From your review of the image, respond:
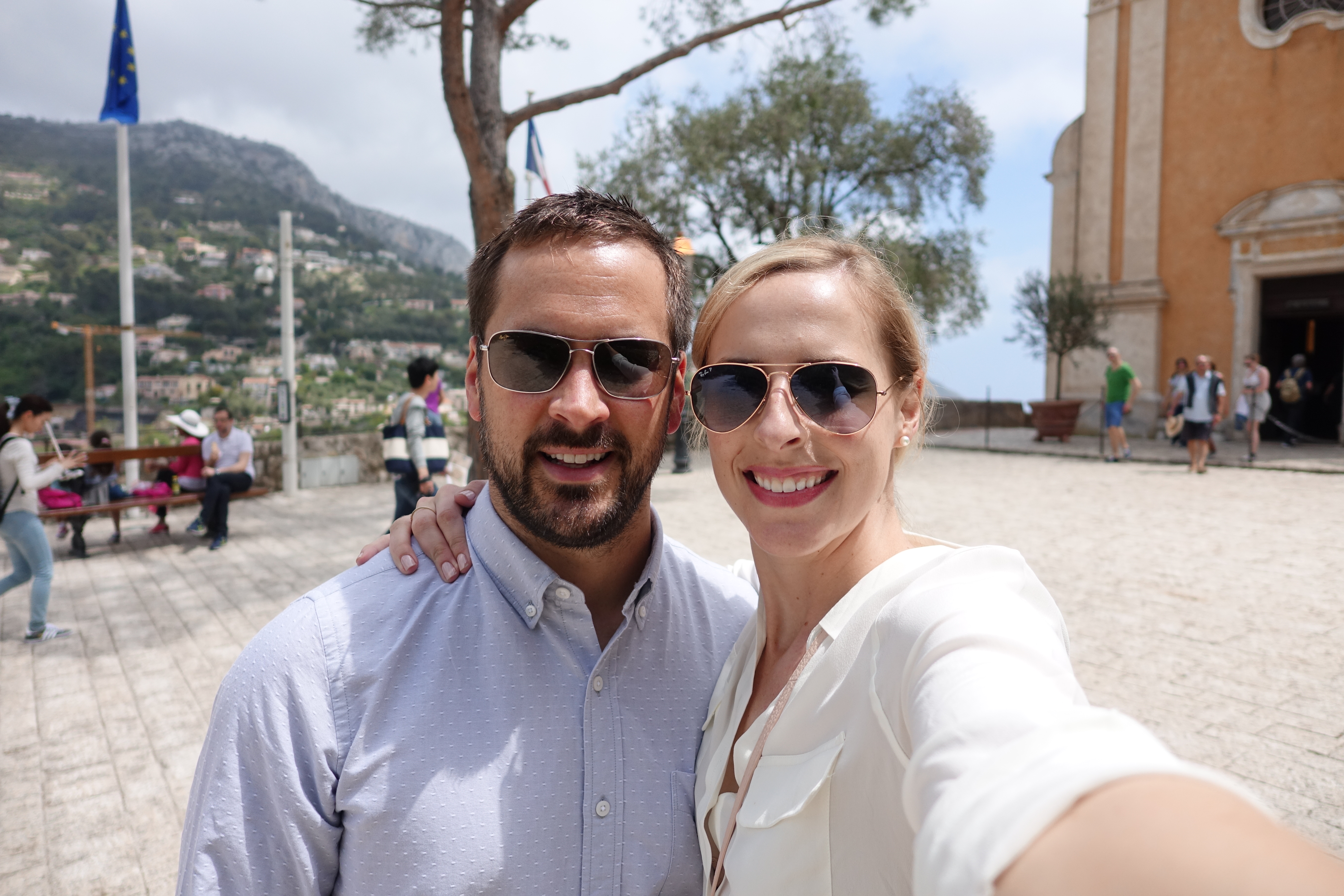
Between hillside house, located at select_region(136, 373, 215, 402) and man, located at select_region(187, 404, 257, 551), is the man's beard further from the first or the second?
hillside house, located at select_region(136, 373, 215, 402)

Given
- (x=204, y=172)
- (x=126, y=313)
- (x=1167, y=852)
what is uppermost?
(x=204, y=172)

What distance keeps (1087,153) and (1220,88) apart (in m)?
3.21

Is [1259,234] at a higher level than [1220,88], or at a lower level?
lower

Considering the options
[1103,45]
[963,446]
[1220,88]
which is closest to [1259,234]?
[1220,88]

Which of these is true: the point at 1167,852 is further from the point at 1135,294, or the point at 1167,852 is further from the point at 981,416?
the point at 981,416

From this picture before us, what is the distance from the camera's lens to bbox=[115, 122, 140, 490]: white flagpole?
13.0 m

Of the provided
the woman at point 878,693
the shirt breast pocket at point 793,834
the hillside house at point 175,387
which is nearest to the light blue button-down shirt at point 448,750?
the woman at point 878,693

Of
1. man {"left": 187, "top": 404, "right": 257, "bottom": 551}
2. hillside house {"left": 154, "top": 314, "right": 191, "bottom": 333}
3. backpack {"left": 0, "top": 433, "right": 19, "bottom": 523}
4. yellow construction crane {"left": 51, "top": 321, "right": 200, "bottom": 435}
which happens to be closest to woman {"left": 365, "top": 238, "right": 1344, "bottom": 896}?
backpack {"left": 0, "top": 433, "right": 19, "bottom": 523}

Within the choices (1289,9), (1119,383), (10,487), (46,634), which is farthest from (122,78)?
(1289,9)

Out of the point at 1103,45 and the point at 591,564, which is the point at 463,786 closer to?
the point at 591,564

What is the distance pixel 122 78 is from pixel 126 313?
12.5 feet

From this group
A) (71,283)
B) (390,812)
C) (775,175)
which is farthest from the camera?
(775,175)

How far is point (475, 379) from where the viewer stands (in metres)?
1.92

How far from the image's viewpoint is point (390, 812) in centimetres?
134
